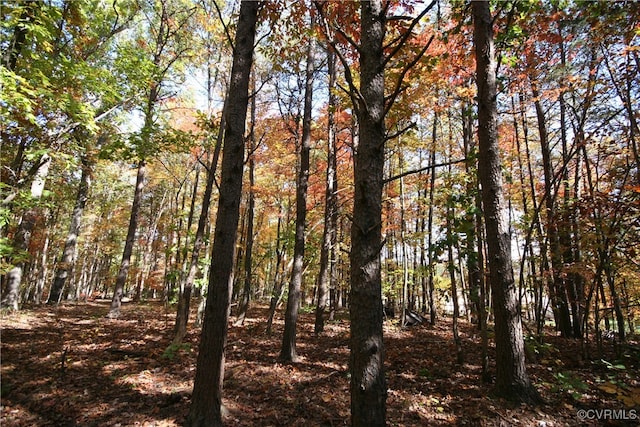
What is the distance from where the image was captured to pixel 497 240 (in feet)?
17.0

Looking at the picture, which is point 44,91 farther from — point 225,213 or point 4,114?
point 225,213

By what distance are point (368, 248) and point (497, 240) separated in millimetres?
3808

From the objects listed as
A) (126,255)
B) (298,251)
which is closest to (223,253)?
(298,251)

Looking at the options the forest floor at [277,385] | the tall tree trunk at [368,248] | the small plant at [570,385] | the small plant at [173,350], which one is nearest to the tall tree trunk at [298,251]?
the forest floor at [277,385]

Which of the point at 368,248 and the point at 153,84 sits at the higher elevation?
the point at 153,84

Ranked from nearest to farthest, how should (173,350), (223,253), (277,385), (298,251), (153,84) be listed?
(223,253), (277,385), (173,350), (298,251), (153,84)

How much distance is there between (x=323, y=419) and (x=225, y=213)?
345 centimetres

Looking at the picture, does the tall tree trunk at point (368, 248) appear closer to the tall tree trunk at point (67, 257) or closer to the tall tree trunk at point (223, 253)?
the tall tree trunk at point (223, 253)

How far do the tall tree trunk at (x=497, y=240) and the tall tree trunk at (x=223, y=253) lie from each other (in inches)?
160

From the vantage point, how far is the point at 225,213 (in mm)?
4281

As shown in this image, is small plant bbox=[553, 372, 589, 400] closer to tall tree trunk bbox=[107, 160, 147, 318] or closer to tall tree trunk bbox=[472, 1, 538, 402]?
tall tree trunk bbox=[472, 1, 538, 402]

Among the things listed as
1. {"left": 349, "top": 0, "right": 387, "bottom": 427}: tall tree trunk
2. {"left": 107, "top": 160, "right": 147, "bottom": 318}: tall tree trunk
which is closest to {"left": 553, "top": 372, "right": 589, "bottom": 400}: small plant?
{"left": 349, "top": 0, "right": 387, "bottom": 427}: tall tree trunk

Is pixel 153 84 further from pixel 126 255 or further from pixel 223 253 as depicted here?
pixel 223 253

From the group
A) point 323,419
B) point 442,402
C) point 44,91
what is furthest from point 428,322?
point 44,91
